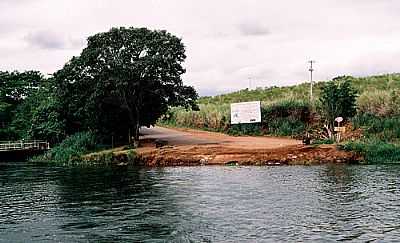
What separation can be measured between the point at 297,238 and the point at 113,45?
114ft

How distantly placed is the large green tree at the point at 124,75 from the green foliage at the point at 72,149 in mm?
2708

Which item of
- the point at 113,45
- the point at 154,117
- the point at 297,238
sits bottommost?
the point at 297,238

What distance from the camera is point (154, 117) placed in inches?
2172

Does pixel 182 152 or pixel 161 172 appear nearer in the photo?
pixel 161 172

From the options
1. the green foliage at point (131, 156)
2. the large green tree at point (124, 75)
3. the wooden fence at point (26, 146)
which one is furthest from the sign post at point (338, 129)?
the wooden fence at point (26, 146)

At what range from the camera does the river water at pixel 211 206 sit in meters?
17.8

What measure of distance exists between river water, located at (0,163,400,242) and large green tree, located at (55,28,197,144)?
44.8ft

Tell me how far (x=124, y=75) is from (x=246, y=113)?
16.7 metres

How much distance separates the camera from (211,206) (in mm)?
23062

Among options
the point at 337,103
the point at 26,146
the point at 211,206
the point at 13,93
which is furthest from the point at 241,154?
the point at 13,93

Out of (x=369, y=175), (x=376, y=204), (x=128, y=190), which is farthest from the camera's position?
(x=369, y=175)

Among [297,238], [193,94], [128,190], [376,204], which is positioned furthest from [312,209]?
[193,94]

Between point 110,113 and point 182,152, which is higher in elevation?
point 110,113

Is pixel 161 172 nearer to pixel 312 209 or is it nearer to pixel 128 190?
pixel 128 190
